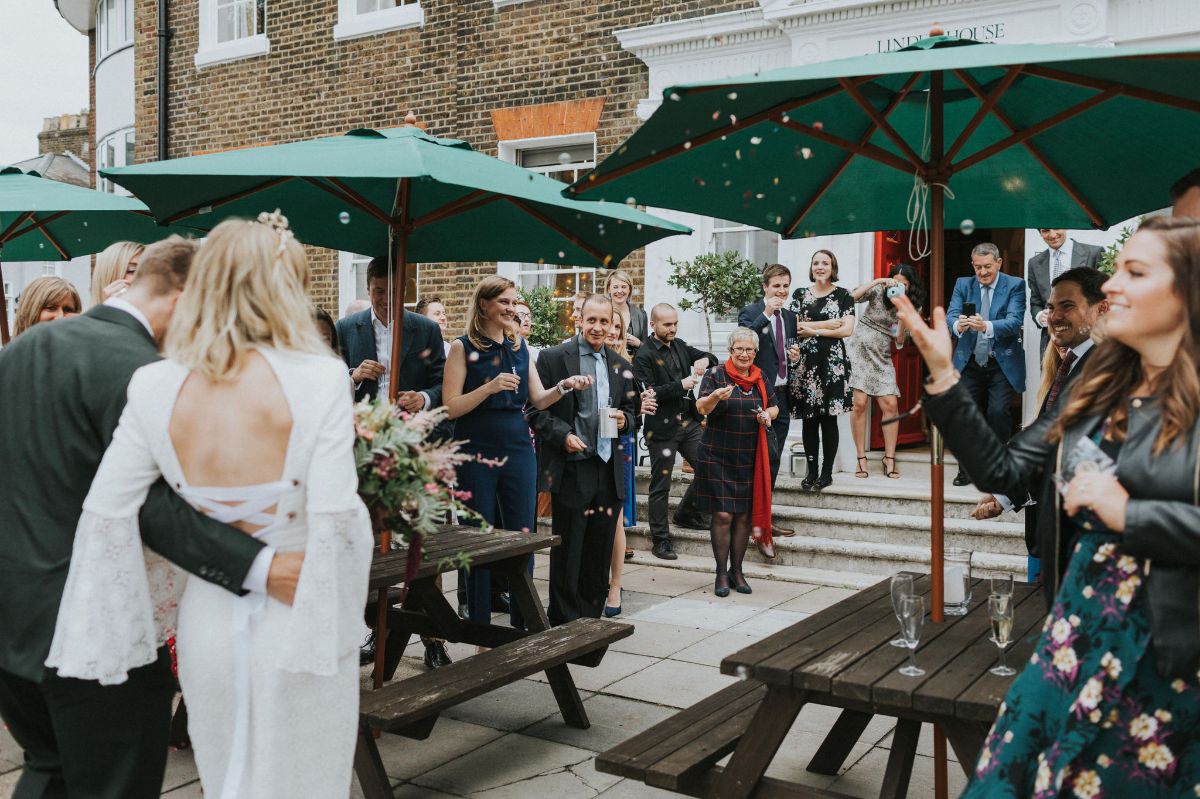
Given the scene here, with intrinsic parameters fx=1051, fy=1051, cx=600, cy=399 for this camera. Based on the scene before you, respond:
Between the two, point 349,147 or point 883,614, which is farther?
point 349,147

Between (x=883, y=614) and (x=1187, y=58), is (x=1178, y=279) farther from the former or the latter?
(x=883, y=614)

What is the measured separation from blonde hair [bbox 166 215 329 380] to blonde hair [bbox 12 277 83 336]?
268 cm

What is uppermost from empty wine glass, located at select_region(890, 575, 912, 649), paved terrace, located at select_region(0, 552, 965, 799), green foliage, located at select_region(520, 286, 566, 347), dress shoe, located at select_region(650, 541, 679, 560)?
green foliage, located at select_region(520, 286, 566, 347)

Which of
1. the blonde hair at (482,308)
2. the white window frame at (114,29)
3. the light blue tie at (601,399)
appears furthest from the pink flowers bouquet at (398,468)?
the white window frame at (114,29)

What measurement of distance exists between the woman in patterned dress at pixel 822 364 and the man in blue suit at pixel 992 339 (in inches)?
35.3

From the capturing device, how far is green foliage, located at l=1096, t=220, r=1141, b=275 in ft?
24.9

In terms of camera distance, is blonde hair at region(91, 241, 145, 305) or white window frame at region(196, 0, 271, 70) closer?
blonde hair at region(91, 241, 145, 305)

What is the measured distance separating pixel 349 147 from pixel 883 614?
2851 millimetres

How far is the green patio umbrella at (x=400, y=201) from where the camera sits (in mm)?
4262

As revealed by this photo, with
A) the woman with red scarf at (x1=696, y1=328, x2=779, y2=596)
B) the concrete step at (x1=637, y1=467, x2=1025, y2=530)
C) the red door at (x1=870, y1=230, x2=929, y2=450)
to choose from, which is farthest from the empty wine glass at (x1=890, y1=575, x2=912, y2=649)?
the red door at (x1=870, y1=230, x2=929, y2=450)

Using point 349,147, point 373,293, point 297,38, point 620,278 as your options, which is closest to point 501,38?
point 297,38

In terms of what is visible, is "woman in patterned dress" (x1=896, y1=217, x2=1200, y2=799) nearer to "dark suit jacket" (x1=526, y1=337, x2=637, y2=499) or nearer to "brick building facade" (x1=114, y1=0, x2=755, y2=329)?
"dark suit jacket" (x1=526, y1=337, x2=637, y2=499)

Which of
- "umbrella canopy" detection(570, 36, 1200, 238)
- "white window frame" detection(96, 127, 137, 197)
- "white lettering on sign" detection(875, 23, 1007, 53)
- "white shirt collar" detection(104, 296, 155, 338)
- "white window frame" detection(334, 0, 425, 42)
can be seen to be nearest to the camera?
"white shirt collar" detection(104, 296, 155, 338)

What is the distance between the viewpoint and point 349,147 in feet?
14.6
